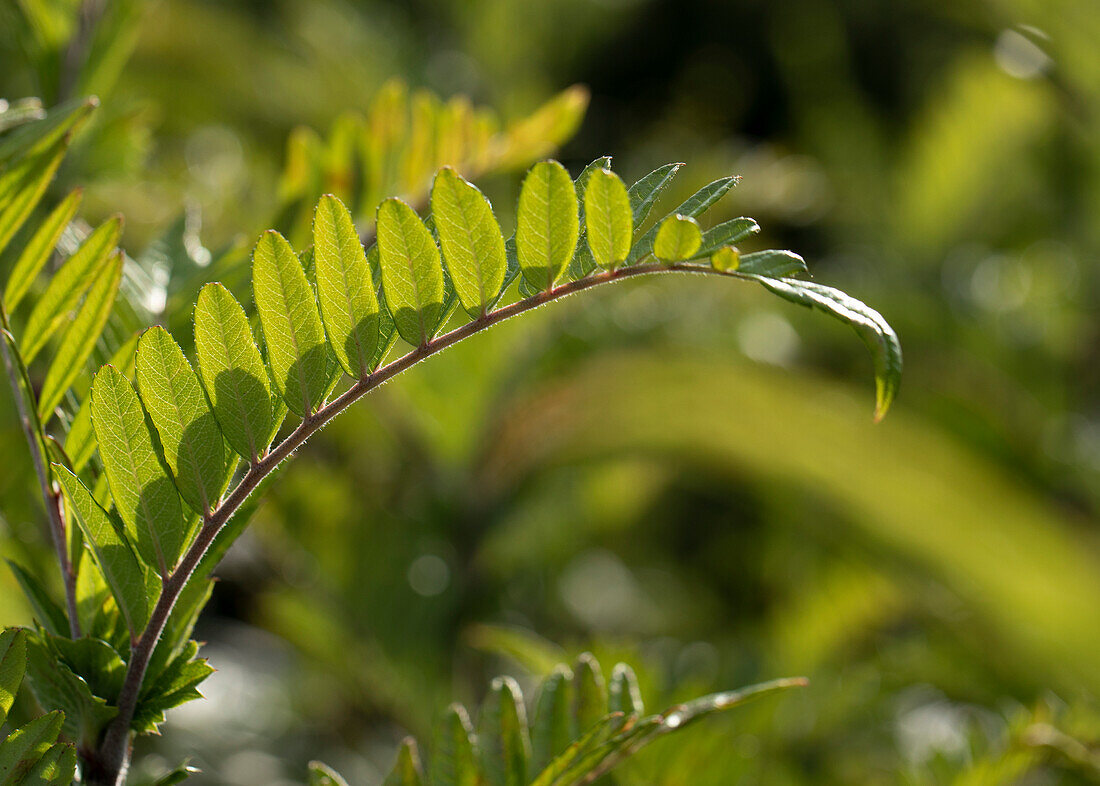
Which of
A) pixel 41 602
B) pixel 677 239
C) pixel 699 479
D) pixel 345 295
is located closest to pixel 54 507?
pixel 41 602

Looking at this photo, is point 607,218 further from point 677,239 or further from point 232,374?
point 232,374

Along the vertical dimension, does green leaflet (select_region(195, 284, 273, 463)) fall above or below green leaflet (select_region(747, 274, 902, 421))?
above

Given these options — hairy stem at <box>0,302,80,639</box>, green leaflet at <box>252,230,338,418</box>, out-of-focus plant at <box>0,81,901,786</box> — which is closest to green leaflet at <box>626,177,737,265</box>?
out-of-focus plant at <box>0,81,901,786</box>

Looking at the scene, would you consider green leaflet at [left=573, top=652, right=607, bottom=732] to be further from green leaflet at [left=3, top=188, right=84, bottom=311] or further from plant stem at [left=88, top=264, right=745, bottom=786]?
green leaflet at [left=3, top=188, right=84, bottom=311]

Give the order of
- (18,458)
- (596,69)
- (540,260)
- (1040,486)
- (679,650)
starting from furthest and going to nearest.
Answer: (596,69) → (1040,486) → (679,650) → (18,458) → (540,260)

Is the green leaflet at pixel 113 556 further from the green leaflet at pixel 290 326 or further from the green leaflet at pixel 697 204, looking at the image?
the green leaflet at pixel 697 204

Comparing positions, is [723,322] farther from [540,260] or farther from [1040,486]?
[540,260]

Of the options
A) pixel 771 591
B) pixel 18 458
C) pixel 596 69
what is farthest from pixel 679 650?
pixel 596 69
